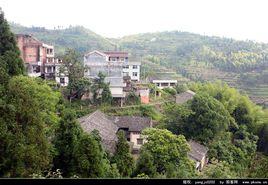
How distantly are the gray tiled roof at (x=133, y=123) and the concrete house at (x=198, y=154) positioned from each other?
206cm

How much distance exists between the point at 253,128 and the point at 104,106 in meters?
7.93

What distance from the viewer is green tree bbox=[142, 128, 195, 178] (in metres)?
10.4

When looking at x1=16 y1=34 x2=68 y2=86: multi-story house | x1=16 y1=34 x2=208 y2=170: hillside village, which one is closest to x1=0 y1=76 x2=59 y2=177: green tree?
x1=16 y1=34 x2=208 y2=170: hillside village

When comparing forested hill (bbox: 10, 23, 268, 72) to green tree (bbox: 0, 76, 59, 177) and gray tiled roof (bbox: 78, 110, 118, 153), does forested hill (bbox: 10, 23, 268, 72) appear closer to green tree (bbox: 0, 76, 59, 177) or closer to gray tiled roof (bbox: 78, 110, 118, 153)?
gray tiled roof (bbox: 78, 110, 118, 153)

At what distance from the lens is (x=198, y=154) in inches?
508

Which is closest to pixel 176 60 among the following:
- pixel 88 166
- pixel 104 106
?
pixel 104 106

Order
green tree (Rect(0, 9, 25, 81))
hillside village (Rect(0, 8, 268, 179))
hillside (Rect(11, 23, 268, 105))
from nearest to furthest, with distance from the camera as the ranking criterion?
hillside village (Rect(0, 8, 268, 179)) < green tree (Rect(0, 9, 25, 81)) < hillside (Rect(11, 23, 268, 105))

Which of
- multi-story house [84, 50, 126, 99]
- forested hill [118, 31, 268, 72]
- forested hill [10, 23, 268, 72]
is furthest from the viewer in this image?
forested hill [10, 23, 268, 72]

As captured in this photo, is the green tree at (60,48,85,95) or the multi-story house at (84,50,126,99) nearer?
the green tree at (60,48,85,95)

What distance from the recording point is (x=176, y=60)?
1645 inches

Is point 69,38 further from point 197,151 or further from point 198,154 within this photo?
point 198,154

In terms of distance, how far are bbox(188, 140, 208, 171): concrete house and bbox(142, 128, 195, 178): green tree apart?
5.11ft

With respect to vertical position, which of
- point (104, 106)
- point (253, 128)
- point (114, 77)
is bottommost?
point (253, 128)

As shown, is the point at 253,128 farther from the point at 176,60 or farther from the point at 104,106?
the point at 176,60
